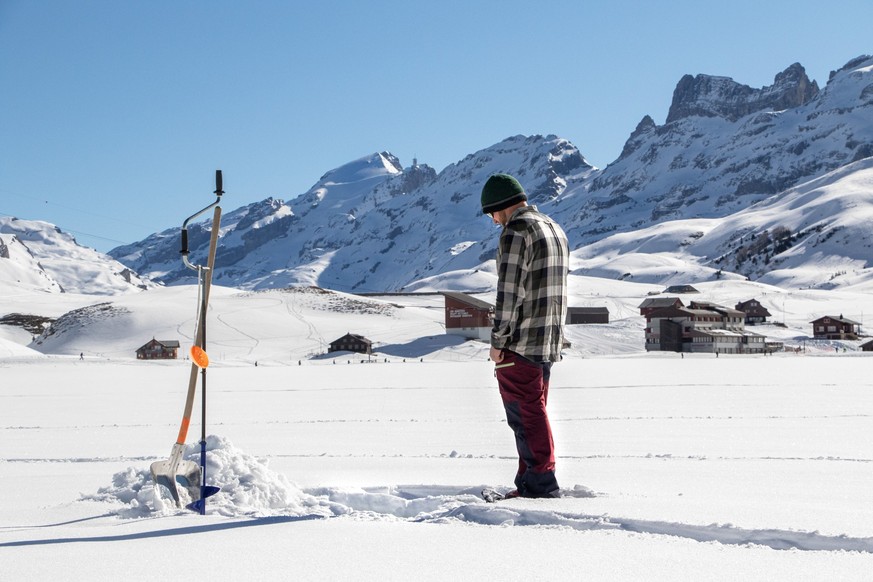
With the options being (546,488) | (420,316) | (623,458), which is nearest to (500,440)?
(623,458)

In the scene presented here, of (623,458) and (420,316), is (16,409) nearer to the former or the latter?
(623,458)

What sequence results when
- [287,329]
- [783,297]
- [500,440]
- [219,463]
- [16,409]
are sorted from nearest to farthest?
1. [219,463]
2. [500,440]
3. [16,409]
4. [287,329]
5. [783,297]

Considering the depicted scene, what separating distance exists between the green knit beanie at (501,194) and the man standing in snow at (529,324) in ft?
0.56

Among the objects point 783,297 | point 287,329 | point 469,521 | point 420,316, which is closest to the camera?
point 469,521

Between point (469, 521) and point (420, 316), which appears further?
point (420, 316)

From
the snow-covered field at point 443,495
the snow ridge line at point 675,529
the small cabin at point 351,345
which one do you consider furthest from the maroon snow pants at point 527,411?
the small cabin at point 351,345

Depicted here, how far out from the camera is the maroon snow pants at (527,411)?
4.89 meters

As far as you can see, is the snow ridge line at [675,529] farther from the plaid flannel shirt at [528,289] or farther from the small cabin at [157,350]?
the small cabin at [157,350]

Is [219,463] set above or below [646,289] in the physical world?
below

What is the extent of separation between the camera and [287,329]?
7506cm

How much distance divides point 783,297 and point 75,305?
108 meters

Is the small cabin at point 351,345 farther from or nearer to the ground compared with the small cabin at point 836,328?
nearer to the ground

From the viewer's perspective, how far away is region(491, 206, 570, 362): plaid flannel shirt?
193 inches

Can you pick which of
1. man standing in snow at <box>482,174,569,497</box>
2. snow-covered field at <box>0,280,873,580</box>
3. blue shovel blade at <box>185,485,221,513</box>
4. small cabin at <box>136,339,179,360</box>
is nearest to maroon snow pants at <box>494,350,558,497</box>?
man standing in snow at <box>482,174,569,497</box>
